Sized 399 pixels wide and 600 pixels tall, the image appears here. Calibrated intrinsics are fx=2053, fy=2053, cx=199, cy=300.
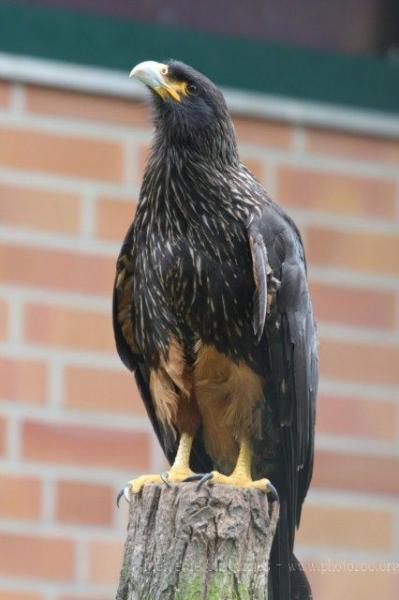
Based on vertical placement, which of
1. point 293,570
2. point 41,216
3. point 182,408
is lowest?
point 293,570

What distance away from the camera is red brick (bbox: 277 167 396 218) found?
20.7 ft

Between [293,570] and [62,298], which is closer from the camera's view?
[293,570]

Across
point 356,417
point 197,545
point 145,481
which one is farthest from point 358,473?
point 197,545

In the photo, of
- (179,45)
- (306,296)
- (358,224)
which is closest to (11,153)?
(179,45)

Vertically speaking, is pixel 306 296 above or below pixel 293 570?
above

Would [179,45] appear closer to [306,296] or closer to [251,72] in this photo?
[251,72]

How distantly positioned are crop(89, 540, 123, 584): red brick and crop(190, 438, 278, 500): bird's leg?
1240 millimetres

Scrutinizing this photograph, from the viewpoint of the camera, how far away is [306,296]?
4805 mm

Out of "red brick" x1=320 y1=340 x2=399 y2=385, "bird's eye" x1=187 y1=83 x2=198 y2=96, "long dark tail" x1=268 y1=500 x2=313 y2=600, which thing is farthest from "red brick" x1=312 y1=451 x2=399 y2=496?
"bird's eye" x1=187 y1=83 x2=198 y2=96

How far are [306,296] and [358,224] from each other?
1.60 metres

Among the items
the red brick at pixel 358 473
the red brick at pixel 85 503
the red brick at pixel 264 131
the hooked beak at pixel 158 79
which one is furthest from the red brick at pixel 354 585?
the red brick at pixel 264 131

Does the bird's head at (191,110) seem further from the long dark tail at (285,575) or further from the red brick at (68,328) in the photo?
the red brick at (68,328)

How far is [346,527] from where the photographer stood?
20.4 feet

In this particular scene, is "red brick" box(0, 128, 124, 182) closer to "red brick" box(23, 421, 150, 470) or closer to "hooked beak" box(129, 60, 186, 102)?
"red brick" box(23, 421, 150, 470)
